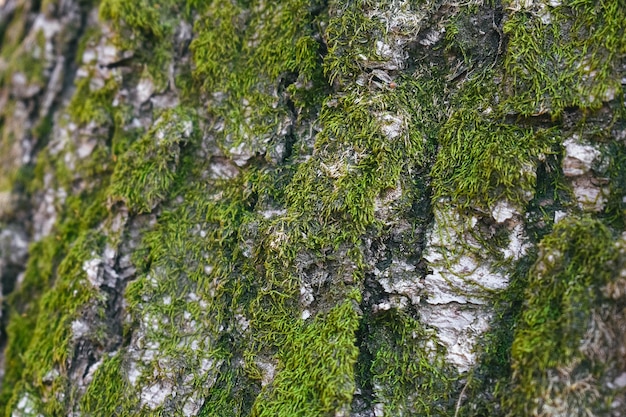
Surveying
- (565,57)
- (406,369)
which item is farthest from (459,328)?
(565,57)

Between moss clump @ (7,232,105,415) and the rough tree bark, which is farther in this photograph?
moss clump @ (7,232,105,415)

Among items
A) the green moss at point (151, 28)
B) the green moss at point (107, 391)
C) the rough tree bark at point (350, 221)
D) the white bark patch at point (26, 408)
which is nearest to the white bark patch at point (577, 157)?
the rough tree bark at point (350, 221)

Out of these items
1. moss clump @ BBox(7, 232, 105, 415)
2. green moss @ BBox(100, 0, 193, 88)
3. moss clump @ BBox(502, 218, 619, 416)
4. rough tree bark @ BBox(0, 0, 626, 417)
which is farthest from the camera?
green moss @ BBox(100, 0, 193, 88)

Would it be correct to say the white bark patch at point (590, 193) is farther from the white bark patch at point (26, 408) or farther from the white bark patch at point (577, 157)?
the white bark patch at point (26, 408)

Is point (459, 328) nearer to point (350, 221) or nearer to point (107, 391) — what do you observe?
point (350, 221)

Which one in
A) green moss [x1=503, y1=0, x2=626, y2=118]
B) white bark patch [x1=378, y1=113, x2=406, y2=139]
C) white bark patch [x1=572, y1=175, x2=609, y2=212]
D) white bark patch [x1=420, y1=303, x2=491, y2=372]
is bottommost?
white bark patch [x1=420, y1=303, x2=491, y2=372]

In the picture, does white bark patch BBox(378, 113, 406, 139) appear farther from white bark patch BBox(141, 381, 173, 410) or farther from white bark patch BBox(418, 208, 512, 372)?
white bark patch BBox(141, 381, 173, 410)

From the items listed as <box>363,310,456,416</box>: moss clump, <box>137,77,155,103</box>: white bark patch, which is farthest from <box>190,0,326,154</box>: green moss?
<box>363,310,456,416</box>: moss clump
